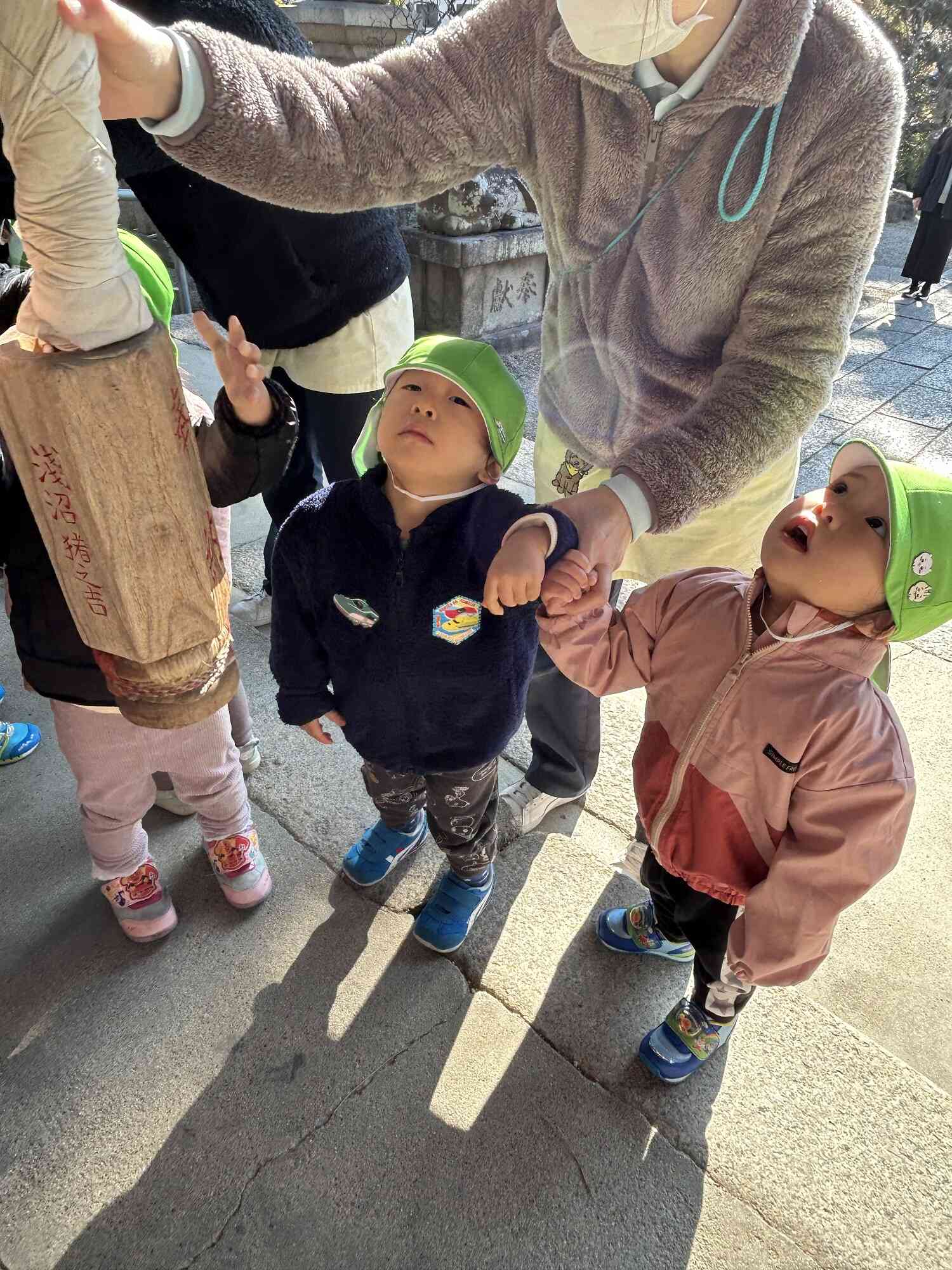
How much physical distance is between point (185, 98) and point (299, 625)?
2.81 feet

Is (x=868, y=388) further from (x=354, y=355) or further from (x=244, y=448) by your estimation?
(x=244, y=448)

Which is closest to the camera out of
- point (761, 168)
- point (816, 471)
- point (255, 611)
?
point (761, 168)

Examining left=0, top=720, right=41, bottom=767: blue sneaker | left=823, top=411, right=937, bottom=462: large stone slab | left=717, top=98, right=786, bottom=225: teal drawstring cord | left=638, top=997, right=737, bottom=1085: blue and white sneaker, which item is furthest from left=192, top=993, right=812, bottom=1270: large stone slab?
left=823, top=411, right=937, bottom=462: large stone slab

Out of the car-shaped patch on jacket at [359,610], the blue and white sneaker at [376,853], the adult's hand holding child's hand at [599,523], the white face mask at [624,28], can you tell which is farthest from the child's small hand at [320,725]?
the white face mask at [624,28]

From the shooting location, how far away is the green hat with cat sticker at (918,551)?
1.08 meters

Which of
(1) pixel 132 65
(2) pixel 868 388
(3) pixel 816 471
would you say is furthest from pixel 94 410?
(2) pixel 868 388

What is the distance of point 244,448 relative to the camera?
1.24m

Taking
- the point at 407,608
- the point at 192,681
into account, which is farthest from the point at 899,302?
the point at 192,681

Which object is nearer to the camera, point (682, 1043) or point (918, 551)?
point (918, 551)

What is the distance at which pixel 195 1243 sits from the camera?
139 centimetres

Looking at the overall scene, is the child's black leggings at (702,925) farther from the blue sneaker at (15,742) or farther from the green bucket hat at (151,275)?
the blue sneaker at (15,742)

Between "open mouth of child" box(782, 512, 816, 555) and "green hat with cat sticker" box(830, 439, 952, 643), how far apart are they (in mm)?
121

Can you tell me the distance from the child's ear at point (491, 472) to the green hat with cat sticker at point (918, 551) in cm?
61

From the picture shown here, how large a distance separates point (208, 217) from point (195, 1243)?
2064 millimetres
